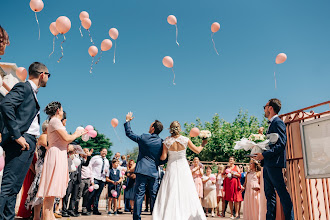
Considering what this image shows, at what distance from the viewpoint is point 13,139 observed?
2.77m

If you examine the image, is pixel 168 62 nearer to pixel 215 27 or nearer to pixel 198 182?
pixel 215 27

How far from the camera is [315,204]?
4.75 meters

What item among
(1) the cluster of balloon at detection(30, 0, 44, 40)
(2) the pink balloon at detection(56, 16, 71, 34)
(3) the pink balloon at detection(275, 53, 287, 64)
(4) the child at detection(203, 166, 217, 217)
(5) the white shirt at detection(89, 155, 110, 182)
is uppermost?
(1) the cluster of balloon at detection(30, 0, 44, 40)

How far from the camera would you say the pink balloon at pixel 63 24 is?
5703 millimetres

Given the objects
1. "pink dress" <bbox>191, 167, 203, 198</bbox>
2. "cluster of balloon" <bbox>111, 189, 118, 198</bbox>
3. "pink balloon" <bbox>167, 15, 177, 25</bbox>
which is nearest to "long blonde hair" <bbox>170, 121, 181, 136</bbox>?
"pink balloon" <bbox>167, 15, 177, 25</bbox>

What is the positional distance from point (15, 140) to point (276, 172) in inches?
146

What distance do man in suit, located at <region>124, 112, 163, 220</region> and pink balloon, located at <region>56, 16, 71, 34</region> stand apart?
2.28 m

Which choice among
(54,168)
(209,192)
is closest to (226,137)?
(209,192)

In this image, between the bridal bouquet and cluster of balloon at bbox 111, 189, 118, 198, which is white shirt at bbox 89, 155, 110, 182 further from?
the bridal bouquet

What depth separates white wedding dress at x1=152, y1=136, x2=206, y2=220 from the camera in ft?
16.3

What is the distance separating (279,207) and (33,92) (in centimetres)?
461

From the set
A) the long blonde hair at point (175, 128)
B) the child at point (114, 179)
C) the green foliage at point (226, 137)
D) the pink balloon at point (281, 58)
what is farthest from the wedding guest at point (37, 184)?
the green foliage at point (226, 137)

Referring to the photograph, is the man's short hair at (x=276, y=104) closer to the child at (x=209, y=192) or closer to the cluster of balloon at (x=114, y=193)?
the cluster of balloon at (x=114, y=193)

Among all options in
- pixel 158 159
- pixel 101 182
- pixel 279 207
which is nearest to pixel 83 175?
pixel 101 182
